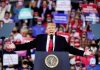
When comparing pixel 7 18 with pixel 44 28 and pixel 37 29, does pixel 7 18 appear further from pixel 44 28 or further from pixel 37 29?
pixel 44 28

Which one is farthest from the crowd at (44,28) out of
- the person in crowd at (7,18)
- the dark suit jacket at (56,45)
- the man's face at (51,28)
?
the man's face at (51,28)

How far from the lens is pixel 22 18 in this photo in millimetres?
14711

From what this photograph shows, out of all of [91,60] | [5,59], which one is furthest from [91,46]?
[5,59]

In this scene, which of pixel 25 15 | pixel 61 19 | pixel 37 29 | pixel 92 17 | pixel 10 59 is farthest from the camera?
pixel 92 17

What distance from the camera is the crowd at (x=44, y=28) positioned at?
12.0 meters

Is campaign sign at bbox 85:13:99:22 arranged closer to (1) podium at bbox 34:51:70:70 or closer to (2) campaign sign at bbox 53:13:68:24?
(2) campaign sign at bbox 53:13:68:24

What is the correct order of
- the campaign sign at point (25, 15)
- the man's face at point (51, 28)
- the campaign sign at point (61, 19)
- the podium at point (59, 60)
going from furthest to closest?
the campaign sign at point (25, 15) < the campaign sign at point (61, 19) < the man's face at point (51, 28) < the podium at point (59, 60)

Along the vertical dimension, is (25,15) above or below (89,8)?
below

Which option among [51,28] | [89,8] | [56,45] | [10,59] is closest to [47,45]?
[56,45]

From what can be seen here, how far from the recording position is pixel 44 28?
13.9 m

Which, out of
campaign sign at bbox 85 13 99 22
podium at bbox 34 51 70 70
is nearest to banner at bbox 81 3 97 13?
campaign sign at bbox 85 13 99 22

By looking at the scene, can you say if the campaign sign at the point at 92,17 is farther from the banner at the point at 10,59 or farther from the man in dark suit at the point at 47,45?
the man in dark suit at the point at 47,45

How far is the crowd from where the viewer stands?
39.4 ft

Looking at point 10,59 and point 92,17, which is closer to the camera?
point 10,59
